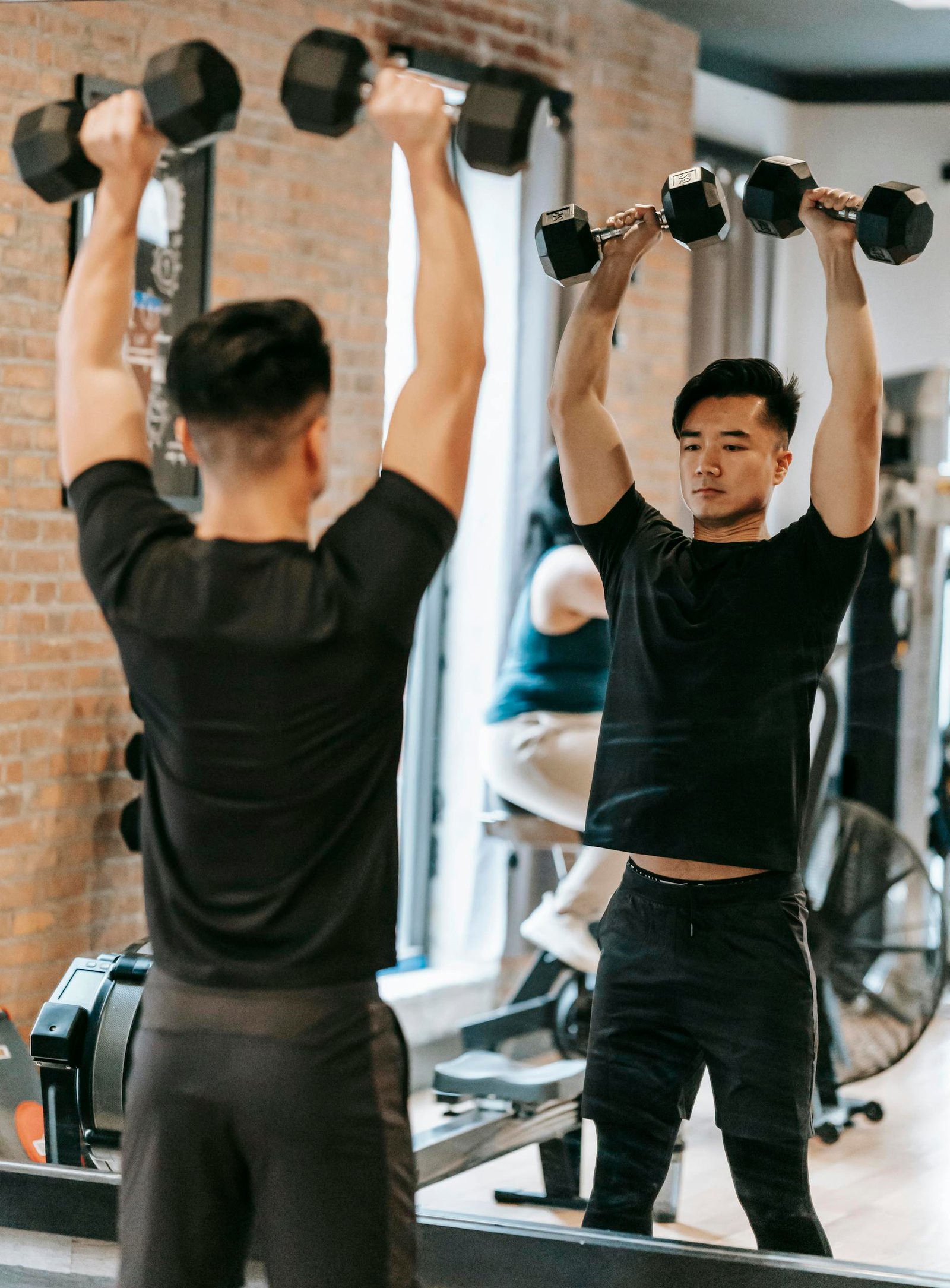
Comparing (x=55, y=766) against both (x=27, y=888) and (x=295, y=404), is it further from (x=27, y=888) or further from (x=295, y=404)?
(x=295, y=404)

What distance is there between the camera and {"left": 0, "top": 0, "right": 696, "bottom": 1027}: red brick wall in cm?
278

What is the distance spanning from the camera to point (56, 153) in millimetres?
1634

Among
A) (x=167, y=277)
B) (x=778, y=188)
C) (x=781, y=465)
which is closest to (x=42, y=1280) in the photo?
(x=781, y=465)

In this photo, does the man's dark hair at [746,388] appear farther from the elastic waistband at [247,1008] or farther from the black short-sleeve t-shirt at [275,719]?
the elastic waistband at [247,1008]

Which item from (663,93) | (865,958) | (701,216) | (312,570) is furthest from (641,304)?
(312,570)

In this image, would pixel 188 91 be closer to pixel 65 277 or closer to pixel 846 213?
pixel 846 213

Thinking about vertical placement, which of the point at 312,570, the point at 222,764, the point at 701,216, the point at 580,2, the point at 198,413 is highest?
the point at 580,2

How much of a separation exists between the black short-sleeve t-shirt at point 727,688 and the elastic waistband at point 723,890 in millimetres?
17

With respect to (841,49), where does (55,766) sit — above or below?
below

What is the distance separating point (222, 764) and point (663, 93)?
1743mm

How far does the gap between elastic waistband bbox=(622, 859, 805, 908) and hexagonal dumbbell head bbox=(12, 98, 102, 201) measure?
42.5 inches

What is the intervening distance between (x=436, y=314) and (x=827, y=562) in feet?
2.40

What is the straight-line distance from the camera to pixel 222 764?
130cm

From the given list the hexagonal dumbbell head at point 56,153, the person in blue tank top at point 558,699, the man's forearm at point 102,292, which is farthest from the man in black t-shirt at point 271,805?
the person in blue tank top at point 558,699
